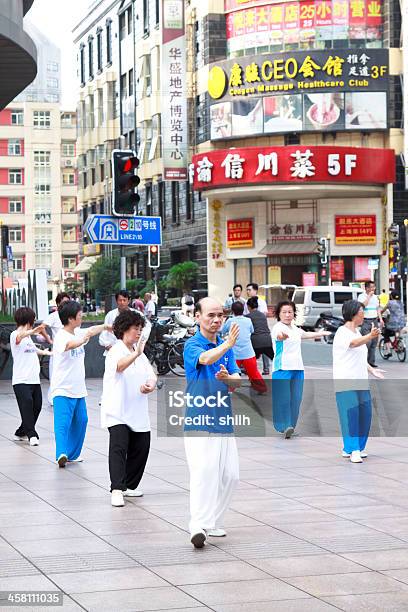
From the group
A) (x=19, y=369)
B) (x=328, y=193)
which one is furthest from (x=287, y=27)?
(x=19, y=369)

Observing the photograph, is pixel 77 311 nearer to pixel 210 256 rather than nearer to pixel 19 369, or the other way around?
pixel 19 369

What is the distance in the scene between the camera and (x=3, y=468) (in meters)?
12.0

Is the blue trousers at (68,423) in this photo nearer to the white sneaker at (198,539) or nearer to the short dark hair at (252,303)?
the white sneaker at (198,539)

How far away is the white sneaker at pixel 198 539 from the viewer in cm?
794

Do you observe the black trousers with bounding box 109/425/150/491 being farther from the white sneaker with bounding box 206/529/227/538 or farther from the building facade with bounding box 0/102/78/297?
the building facade with bounding box 0/102/78/297

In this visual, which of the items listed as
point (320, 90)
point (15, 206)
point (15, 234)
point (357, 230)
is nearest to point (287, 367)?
point (320, 90)

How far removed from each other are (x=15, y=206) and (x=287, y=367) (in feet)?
290

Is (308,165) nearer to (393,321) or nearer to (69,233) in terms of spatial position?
(393,321)

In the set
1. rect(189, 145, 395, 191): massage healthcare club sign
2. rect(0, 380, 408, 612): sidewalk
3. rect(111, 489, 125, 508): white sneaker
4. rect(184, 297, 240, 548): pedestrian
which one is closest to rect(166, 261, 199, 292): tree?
rect(189, 145, 395, 191): massage healthcare club sign

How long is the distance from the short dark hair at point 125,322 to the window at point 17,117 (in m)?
93.0

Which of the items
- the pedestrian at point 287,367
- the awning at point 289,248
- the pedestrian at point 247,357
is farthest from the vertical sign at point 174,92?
the pedestrian at point 287,367

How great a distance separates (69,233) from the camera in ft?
348

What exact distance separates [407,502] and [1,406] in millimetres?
10382

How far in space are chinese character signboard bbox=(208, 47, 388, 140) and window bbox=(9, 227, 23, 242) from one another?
4663 centimetres
